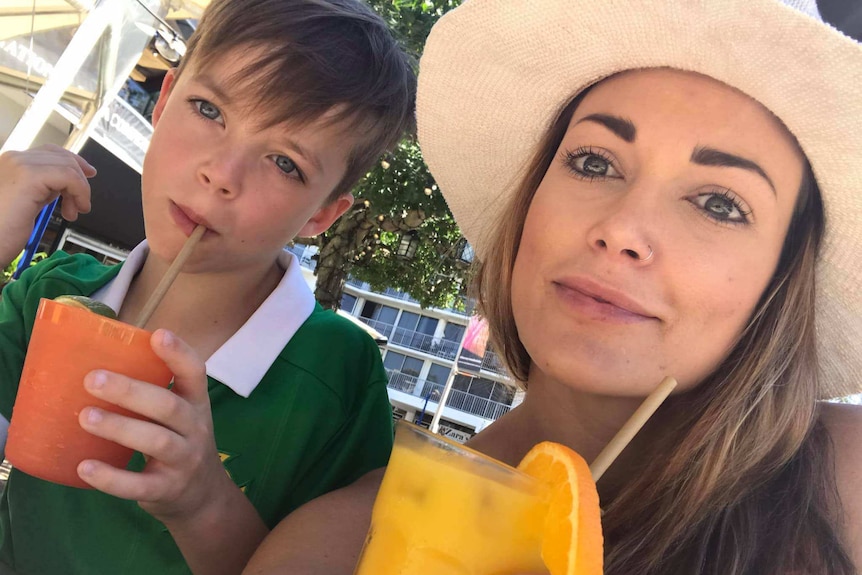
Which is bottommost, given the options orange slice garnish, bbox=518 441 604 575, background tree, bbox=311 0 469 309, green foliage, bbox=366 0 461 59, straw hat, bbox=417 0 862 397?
orange slice garnish, bbox=518 441 604 575

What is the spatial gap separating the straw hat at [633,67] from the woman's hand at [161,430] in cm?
102

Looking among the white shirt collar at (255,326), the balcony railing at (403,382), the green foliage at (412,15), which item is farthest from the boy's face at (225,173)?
the balcony railing at (403,382)

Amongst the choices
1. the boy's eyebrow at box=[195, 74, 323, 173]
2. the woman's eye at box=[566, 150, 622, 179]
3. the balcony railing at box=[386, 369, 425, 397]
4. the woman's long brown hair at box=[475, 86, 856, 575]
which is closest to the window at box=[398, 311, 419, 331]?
the balcony railing at box=[386, 369, 425, 397]

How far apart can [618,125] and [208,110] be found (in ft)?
3.39

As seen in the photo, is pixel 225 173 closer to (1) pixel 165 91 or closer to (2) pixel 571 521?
(1) pixel 165 91

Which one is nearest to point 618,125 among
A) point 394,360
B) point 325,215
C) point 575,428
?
point 575,428

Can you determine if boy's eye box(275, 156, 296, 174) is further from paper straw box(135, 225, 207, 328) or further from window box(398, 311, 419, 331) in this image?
window box(398, 311, 419, 331)

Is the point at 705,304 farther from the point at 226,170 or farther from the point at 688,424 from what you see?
the point at 226,170

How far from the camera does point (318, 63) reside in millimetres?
1730

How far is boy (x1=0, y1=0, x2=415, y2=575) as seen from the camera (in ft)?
5.06

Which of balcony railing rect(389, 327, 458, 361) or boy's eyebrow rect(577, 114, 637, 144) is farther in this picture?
balcony railing rect(389, 327, 458, 361)

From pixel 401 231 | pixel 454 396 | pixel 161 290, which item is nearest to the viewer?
pixel 161 290

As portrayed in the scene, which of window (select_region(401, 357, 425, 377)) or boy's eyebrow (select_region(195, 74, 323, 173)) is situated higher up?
boy's eyebrow (select_region(195, 74, 323, 173))

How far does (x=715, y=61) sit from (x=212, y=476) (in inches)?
47.7
